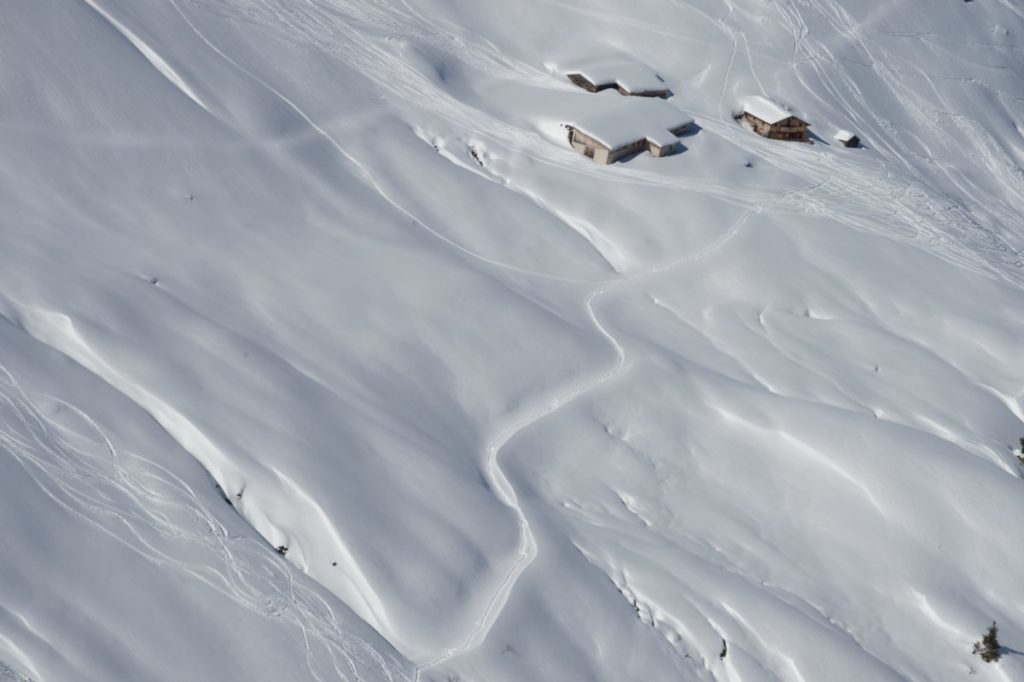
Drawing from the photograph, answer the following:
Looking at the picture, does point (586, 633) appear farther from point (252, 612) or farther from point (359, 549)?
point (252, 612)

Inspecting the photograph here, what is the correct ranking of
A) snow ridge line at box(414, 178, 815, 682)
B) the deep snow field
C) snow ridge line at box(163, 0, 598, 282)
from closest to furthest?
the deep snow field, snow ridge line at box(414, 178, 815, 682), snow ridge line at box(163, 0, 598, 282)

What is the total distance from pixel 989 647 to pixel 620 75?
24235 mm

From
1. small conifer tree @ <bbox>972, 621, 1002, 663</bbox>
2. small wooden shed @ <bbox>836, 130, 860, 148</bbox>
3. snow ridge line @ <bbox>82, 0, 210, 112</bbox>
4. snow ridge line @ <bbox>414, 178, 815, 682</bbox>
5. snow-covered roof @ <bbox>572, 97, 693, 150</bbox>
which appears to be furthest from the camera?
small wooden shed @ <bbox>836, 130, 860, 148</bbox>

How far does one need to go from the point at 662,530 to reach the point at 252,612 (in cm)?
835

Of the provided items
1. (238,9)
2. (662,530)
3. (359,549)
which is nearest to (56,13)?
(238,9)

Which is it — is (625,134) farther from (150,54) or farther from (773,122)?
(150,54)

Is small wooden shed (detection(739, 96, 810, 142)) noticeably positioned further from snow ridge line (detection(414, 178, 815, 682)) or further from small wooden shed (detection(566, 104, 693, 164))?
snow ridge line (detection(414, 178, 815, 682))

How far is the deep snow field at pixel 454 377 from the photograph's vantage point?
15742 mm

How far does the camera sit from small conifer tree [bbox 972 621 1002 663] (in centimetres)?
1808

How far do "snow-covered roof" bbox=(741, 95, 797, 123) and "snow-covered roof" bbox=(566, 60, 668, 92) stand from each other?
3154mm

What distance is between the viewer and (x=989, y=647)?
59.4 ft

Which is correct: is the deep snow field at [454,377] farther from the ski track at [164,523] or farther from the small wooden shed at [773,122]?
the small wooden shed at [773,122]

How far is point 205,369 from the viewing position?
61.0 ft

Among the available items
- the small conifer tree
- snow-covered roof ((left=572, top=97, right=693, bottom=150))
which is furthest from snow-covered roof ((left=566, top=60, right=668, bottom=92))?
the small conifer tree
